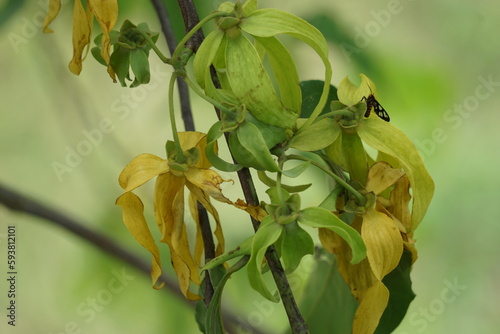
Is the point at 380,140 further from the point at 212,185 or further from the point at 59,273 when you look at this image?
the point at 59,273

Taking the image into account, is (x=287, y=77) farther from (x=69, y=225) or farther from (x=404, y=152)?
(x=69, y=225)

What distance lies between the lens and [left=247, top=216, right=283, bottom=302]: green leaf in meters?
0.27

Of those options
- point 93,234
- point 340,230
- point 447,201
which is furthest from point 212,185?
point 447,201

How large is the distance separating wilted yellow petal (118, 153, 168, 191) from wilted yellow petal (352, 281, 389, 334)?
0.10 metres

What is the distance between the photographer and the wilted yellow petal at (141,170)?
0.99ft

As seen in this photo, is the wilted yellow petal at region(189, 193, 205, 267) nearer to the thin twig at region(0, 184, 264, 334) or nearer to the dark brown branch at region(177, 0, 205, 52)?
the dark brown branch at region(177, 0, 205, 52)

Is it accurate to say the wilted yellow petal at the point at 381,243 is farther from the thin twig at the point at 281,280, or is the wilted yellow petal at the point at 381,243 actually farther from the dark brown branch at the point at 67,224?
the dark brown branch at the point at 67,224

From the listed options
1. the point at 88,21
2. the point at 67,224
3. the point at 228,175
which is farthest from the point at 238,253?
the point at 228,175

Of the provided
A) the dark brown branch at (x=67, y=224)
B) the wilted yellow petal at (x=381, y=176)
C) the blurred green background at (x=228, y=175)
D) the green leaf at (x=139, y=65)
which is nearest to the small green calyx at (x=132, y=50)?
the green leaf at (x=139, y=65)

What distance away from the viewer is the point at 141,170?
303mm

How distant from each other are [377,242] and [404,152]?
0.13 ft

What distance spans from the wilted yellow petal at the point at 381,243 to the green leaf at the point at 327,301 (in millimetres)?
117

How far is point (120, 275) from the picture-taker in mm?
740

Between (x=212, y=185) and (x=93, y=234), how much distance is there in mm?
262
